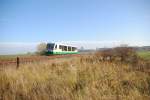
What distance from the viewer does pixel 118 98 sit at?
4.11 m

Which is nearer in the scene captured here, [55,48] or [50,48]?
[50,48]

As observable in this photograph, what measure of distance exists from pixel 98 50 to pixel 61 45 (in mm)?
8097

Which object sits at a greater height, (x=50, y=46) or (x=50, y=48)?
(x=50, y=46)

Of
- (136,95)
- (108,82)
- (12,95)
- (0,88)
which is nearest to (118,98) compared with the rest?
(136,95)

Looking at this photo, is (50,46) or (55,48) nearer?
(50,46)

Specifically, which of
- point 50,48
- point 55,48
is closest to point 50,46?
point 50,48

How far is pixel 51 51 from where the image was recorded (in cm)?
2606

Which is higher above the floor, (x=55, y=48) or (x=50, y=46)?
(x=50, y=46)

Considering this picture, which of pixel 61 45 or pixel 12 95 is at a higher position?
pixel 61 45

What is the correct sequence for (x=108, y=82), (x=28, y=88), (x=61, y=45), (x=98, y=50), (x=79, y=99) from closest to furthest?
(x=79, y=99) < (x=28, y=88) < (x=108, y=82) < (x=98, y=50) < (x=61, y=45)

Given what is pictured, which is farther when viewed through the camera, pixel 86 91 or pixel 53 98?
pixel 86 91

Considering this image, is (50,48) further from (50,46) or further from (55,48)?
(55,48)

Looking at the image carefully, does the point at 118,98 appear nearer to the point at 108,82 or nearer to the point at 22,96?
the point at 108,82

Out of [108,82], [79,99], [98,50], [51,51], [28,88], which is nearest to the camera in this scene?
[79,99]
